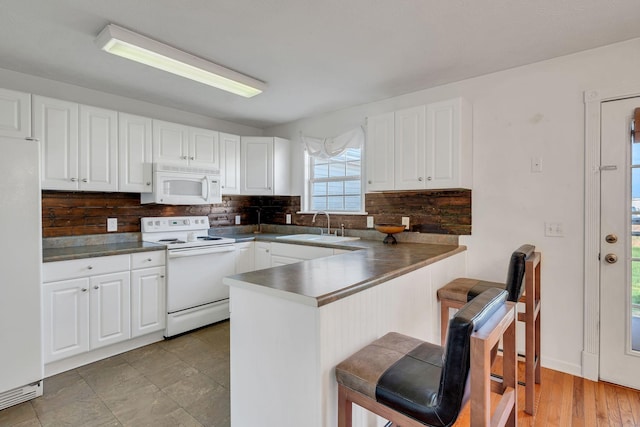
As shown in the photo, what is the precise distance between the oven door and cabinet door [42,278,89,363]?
26.4 inches

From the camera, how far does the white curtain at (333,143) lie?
3594 mm

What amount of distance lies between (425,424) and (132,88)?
11.3ft

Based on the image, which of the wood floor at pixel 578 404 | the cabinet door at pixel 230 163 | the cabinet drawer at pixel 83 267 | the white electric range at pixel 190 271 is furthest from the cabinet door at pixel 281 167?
the wood floor at pixel 578 404

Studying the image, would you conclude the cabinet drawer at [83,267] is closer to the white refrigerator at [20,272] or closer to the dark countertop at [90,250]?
the dark countertop at [90,250]

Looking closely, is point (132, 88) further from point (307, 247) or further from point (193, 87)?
point (307, 247)

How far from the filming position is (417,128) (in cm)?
278

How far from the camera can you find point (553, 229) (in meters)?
2.46

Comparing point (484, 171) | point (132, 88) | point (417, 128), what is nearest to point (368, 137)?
point (417, 128)

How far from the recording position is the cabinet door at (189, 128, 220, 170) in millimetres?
3575

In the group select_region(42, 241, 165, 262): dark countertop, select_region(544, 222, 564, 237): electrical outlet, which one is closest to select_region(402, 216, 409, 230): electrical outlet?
select_region(544, 222, 564, 237): electrical outlet

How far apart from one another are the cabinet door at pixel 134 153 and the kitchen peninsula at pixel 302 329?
2.16 m

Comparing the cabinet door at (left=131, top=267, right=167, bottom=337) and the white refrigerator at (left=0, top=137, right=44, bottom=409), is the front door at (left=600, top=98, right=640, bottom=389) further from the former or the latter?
the white refrigerator at (left=0, top=137, right=44, bottom=409)

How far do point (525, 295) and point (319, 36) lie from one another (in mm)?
2100

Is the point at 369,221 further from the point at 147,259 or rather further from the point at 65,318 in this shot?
the point at 65,318
